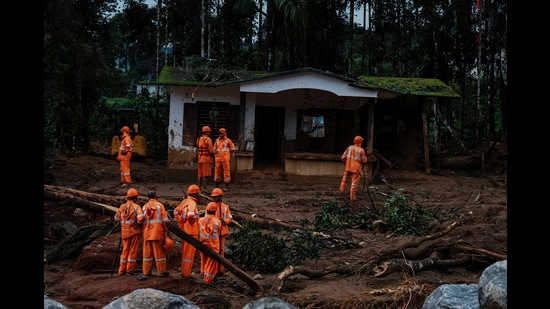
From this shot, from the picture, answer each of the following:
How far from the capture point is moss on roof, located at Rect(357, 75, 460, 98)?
20.1 metres

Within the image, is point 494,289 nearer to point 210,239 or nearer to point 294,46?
point 210,239

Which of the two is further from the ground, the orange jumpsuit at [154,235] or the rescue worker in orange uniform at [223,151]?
the rescue worker in orange uniform at [223,151]

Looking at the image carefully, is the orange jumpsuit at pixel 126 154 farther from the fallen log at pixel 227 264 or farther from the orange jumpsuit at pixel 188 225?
the fallen log at pixel 227 264

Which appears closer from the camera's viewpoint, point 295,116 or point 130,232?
point 130,232

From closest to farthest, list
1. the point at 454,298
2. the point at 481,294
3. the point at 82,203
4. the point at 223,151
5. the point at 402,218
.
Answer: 1. the point at 481,294
2. the point at 454,298
3. the point at 402,218
4. the point at 82,203
5. the point at 223,151

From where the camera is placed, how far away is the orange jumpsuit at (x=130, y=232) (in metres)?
9.25

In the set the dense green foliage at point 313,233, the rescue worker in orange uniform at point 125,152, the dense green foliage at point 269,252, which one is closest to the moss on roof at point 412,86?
the dense green foliage at point 313,233

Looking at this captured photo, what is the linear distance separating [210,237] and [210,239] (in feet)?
0.10

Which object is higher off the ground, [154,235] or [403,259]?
[154,235]

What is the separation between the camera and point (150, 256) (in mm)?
9164

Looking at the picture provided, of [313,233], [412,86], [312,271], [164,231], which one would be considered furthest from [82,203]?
[412,86]

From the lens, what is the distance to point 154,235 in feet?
29.8

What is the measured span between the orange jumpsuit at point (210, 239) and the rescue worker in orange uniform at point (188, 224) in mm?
196

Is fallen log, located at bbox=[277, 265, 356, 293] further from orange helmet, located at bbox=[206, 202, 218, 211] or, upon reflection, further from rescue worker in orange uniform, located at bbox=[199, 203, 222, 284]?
orange helmet, located at bbox=[206, 202, 218, 211]
